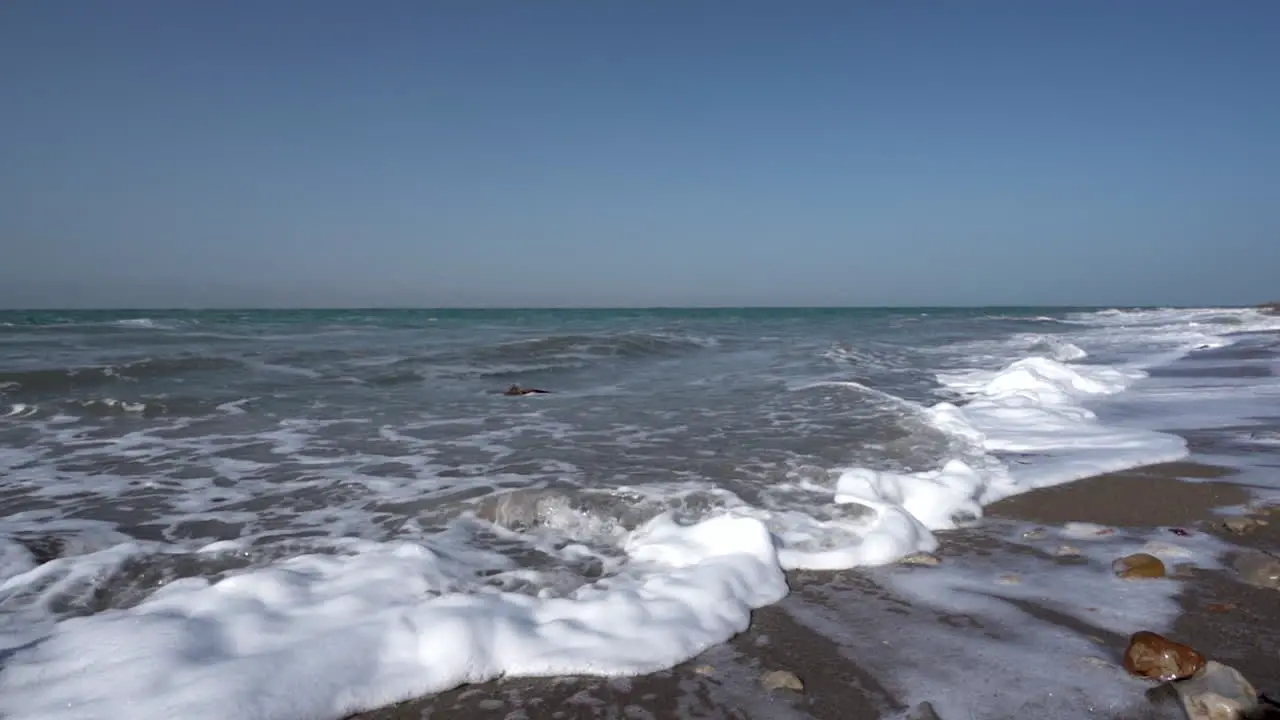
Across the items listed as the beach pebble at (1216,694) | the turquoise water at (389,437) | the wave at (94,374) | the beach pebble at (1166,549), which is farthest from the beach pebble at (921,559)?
the wave at (94,374)

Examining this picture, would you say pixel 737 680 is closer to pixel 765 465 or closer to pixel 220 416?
pixel 765 465

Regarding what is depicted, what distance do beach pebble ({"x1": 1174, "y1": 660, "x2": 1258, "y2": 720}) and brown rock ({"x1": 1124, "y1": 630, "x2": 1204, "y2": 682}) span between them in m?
0.03

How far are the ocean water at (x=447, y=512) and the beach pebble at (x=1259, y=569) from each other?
1.19 metres

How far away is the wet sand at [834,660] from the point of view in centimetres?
219

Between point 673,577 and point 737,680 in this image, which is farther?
point 673,577

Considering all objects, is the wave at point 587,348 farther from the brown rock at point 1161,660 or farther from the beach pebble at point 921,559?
the brown rock at point 1161,660

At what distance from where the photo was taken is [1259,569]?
307 cm

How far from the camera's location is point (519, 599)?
9.57ft

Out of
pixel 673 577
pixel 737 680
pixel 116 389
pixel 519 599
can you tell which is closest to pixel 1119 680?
pixel 737 680

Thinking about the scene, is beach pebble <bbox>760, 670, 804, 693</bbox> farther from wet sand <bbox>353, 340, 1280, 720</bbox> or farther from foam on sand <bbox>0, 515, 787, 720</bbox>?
foam on sand <bbox>0, 515, 787, 720</bbox>

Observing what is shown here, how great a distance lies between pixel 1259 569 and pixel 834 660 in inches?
76.6

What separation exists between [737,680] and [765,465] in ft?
9.65

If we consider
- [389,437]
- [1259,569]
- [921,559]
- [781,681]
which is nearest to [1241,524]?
[1259,569]

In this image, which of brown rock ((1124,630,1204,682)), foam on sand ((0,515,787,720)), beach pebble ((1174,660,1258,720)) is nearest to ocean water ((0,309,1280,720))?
foam on sand ((0,515,787,720))
